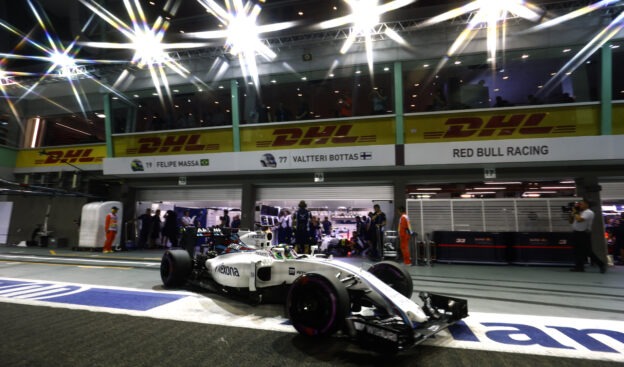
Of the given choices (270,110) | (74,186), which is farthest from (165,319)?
(74,186)

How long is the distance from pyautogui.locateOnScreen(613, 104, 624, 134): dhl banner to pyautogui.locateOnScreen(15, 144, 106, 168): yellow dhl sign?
18652 mm

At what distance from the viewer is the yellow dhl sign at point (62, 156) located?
14.4 m

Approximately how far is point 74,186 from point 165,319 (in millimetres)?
13991

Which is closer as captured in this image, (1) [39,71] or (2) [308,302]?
(2) [308,302]

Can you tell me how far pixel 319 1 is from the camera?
33.3 ft

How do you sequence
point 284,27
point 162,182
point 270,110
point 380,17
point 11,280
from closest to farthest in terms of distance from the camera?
1. point 11,280
2. point 380,17
3. point 284,27
4. point 270,110
5. point 162,182

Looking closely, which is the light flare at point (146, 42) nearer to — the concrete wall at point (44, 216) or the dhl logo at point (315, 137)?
the dhl logo at point (315, 137)

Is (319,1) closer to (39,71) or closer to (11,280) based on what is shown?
(11,280)

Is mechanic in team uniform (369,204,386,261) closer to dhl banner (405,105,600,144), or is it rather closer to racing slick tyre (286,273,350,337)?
dhl banner (405,105,600,144)

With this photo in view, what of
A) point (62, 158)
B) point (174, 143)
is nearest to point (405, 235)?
point (174, 143)

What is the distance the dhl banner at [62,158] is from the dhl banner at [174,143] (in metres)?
1.98

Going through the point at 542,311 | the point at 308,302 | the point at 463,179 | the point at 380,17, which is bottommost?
the point at 542,311

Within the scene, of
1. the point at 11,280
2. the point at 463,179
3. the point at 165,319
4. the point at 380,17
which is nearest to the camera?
the point at 165,319

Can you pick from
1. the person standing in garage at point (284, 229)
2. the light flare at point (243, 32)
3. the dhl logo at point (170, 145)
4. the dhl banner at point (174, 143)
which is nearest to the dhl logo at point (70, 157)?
the dhl banner at point (174, 143)
